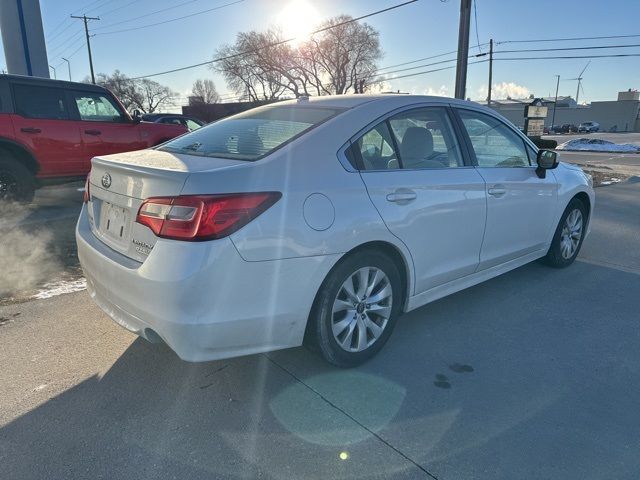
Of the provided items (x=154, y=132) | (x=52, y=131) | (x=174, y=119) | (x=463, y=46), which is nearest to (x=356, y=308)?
(x=52, y=131)

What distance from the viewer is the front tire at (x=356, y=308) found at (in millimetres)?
2742

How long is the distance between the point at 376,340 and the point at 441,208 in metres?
0.97

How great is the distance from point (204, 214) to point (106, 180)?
0.97 metres

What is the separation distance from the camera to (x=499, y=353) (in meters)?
3.24

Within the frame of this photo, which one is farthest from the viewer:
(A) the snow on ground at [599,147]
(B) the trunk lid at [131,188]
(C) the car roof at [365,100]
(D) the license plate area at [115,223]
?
(A) the snow on ground at [599,147]

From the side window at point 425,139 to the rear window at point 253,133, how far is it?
1.54ft

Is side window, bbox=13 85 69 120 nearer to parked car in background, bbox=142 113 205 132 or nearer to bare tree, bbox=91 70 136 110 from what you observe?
parked car in background, bbox=142 113 205 132

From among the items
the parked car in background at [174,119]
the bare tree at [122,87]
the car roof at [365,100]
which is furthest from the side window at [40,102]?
the bare tree at [122,87]

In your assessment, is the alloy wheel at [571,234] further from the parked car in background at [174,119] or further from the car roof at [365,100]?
the parked car in background at [174,119]

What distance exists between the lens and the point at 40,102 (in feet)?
23.6

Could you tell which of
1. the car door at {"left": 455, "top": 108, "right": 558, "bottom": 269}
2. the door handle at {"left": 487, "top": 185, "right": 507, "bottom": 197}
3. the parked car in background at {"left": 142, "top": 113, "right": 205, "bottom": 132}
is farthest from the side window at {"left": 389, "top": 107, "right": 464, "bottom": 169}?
the parked car in background at {"left": 142, "top": 113, "right": 205, "bottom": 132}

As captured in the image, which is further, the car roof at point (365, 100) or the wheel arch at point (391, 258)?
the car roof at point (365, 100)

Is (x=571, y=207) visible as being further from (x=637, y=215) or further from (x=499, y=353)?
(x=637, y=215)

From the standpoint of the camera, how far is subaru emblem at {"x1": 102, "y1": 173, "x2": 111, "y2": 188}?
2852 mm
